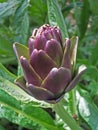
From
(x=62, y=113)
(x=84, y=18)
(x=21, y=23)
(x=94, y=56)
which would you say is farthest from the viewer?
(x=84, y=18)

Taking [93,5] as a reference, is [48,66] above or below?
above

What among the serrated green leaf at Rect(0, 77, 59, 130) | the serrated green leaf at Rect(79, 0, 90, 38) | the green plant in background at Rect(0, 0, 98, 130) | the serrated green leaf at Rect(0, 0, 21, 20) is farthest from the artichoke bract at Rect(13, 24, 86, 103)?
the serrated green leaf at Rect(79, 0, 90, 38)

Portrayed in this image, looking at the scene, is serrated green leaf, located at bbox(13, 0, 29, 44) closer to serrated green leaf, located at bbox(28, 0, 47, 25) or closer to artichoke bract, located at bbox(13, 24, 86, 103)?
serrated green leaf, located at bbox(28, 0, 47, 25)

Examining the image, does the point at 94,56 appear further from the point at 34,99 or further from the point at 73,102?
the point at 34,99

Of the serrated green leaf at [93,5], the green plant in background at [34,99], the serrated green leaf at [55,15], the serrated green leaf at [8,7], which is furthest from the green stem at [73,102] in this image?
the serrated green leaf at [93,5]

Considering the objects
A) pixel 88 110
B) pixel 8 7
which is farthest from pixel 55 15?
pixel 88 110

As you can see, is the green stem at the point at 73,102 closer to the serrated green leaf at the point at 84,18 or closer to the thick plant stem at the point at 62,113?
the thick plant stem at the point at 62,113
